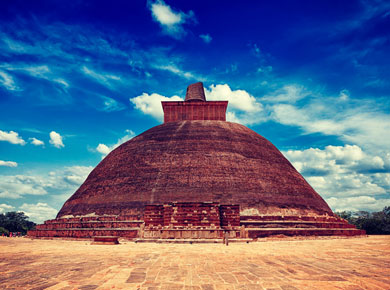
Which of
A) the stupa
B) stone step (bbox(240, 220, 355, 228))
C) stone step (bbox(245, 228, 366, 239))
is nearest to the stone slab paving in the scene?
the stupa

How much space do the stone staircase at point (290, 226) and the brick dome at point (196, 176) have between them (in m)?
0.56

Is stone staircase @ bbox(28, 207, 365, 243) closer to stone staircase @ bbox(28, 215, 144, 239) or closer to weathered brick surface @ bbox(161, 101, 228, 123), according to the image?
stone staircase @ bbox(28, 215, 144, 239)

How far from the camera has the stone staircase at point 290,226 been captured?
14976 mm

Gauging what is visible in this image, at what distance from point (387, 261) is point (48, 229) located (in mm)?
17841

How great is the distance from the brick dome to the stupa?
62mm

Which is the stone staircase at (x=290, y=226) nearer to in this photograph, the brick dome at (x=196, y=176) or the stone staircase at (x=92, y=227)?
the brick dome at (x=196, y=176)

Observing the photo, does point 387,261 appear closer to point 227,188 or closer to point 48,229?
point 227,188

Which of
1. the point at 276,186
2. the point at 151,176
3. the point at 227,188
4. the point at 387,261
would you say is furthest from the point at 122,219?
the point at 387,261

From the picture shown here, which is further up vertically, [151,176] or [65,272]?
[151,176]

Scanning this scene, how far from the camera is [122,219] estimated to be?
16.4 meters

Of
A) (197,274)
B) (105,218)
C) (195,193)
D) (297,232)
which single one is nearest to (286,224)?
(297,232)

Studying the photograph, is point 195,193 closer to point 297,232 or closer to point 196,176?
point 196,176

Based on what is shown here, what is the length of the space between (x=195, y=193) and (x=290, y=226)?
564cm

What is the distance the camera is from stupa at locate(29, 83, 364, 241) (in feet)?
45.3
